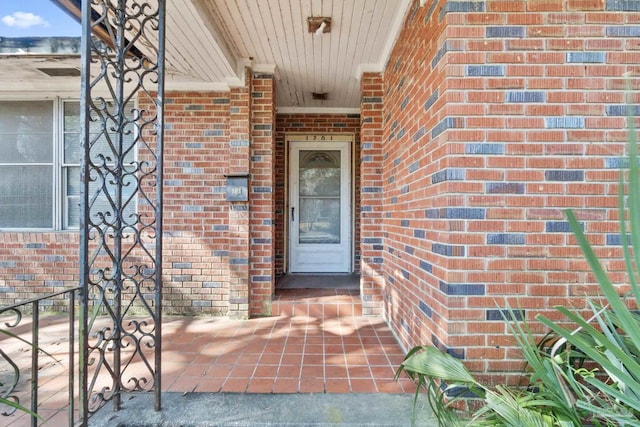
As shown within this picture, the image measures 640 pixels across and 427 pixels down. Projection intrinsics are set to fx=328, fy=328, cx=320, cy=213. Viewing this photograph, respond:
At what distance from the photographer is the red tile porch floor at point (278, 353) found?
207 centimetres

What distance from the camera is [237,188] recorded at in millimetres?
3273

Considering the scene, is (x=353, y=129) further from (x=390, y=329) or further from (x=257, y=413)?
(x=257, y=413)

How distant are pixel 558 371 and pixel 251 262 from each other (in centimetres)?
266

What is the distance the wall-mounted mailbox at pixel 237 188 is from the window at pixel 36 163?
1.18m

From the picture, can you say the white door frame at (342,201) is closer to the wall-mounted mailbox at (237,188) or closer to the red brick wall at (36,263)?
the wall-mounted mailbox at (237,188)

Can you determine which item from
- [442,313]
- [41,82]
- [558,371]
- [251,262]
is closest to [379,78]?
[251,262]

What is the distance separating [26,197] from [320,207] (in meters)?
3.45

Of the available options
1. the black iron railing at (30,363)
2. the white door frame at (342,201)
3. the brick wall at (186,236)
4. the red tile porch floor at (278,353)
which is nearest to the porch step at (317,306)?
the red tile porch floor at (278,353)

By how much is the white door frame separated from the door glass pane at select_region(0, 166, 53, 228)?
2.77 m

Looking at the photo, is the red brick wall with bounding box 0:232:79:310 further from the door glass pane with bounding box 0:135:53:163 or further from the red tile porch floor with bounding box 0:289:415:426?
the door glass pane with bounding box 0:135:53:163

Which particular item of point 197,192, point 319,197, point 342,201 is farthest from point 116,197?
point 342,201

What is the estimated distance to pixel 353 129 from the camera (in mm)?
4688

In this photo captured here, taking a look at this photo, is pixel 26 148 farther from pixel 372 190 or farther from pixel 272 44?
pixel 372 190

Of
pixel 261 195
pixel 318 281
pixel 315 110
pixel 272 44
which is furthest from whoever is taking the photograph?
pixel 315 110
